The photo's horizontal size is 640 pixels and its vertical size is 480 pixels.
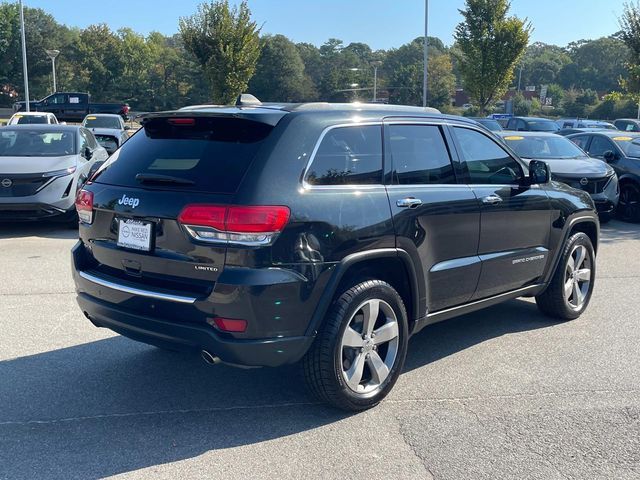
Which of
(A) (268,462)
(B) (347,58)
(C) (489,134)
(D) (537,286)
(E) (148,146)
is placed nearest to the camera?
(A) (268,462)

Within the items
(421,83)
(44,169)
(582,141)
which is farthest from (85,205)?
(421,83)

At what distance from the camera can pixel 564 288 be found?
6012mm

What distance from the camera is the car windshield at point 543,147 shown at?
12312mm

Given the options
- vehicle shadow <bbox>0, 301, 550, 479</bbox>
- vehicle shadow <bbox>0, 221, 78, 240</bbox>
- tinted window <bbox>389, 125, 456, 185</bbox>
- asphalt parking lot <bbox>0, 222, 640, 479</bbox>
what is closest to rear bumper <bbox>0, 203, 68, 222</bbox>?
vehicle shadow <bbox>0, 221, 78, 240</bbox>

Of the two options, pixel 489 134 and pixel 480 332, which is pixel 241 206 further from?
pixel 480 332

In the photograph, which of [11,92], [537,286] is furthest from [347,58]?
[537,286]

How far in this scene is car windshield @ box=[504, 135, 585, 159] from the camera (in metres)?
12.3

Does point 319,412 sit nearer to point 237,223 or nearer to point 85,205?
point 237,223

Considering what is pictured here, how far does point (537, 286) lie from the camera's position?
570cm

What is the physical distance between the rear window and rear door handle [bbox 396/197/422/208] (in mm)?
969

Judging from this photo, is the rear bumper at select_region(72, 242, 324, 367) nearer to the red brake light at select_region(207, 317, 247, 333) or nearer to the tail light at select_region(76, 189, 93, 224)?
the red brake light at select_region(207, 317, 247, 333)

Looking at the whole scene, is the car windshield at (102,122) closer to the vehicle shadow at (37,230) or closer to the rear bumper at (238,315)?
the vehicle shadow at (37,230)

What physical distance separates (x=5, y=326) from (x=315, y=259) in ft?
10.8

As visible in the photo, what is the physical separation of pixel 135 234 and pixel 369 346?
155 cm
